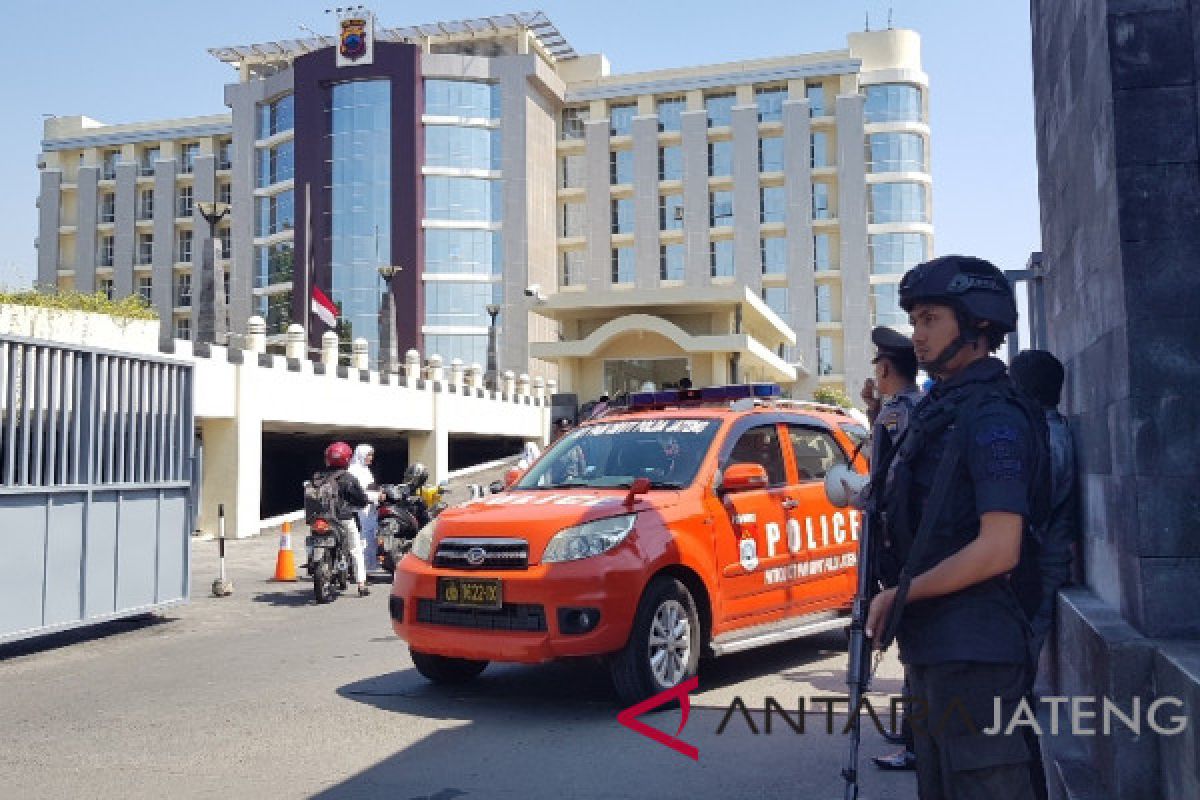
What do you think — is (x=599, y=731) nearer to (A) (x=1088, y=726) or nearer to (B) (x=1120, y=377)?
(A) (x=1088, y=726)

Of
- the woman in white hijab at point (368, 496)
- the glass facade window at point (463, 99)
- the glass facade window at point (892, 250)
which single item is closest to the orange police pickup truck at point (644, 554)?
the woman in white hijab at point (368, 496)

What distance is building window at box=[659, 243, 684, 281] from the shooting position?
2667 inches

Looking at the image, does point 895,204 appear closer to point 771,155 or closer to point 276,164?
point 771,155

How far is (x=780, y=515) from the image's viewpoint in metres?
7.30

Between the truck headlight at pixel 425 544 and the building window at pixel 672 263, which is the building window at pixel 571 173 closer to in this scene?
the building window at pixel 672 263

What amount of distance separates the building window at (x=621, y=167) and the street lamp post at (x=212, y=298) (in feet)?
147

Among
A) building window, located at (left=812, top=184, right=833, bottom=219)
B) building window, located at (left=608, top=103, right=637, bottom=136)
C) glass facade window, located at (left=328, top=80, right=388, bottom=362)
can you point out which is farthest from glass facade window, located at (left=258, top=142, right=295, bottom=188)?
building window, located at (left=812, top=184, right=833, bottom=219)

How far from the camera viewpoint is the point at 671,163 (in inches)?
2709

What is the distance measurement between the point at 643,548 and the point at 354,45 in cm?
6330

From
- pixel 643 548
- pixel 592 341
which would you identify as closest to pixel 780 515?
pixel 643 548

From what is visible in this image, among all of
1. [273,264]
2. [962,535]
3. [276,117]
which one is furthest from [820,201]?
[962,535]

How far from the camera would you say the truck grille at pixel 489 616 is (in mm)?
6105

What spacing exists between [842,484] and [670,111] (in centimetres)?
6902

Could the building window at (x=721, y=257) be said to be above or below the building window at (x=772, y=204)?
below
